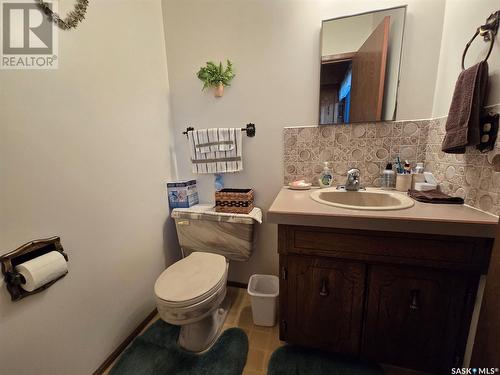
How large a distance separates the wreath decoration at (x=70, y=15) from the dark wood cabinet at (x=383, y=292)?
4.25 feet

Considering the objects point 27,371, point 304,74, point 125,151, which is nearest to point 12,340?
point 27,371

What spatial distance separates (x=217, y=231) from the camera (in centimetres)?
135

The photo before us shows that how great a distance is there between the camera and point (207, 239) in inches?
54.7

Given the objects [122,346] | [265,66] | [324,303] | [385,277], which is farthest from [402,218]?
[122,346]

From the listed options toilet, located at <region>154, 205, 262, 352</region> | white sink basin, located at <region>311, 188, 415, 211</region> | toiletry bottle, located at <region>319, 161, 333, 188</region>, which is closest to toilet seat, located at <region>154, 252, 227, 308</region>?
toilet, located at <region>154, 205, 262, 352</region>

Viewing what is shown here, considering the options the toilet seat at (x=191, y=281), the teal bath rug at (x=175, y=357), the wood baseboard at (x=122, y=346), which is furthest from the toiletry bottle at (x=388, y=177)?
the wood baseboard at (x=122, y=346)

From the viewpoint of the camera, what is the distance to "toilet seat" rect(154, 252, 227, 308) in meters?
0.96

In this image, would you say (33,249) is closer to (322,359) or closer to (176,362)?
(176,362)

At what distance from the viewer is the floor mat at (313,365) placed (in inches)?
38.8

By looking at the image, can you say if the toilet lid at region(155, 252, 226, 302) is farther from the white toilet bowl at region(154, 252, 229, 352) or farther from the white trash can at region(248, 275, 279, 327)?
the white trash can at region(248, 275, 279, 327)

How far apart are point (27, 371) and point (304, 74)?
1.90m

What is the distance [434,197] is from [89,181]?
163cm

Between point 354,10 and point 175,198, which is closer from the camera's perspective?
point 354,10

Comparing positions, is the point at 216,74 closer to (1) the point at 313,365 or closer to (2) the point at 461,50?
(2) the point at 461,50
